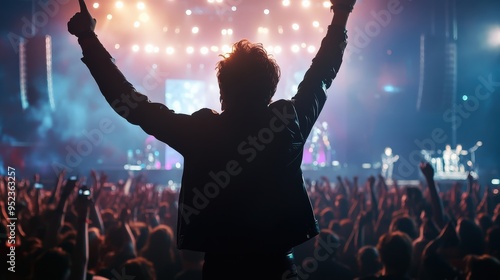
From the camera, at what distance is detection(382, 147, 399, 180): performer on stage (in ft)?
68.6

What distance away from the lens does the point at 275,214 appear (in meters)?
1.79

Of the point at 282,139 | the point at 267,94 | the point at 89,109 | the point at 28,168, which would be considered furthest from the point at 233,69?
the point at 89,109

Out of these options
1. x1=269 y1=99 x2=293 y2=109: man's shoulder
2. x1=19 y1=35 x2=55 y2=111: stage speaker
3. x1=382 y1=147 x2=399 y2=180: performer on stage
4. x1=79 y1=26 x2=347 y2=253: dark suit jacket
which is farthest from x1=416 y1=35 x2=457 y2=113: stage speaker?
Result: x1=79 y1=26 x2=347 y2=253: dark suit jacket

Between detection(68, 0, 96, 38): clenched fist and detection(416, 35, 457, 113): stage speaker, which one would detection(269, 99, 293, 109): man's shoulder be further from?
detection(416, 35, 457, 113): stage speaker

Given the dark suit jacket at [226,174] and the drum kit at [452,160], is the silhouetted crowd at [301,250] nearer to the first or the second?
the dark suit jacket at [226,174]

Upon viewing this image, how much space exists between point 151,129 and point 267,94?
48cm

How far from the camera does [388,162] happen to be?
840 inches

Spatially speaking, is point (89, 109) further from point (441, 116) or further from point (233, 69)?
point (233, 69)

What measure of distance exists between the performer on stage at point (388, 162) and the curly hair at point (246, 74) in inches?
776

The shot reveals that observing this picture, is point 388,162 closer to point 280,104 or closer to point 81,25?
point 280,104

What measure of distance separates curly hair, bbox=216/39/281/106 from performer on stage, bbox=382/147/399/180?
776 inches

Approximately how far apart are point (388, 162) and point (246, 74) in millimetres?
20510

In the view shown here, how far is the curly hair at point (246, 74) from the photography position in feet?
6.09

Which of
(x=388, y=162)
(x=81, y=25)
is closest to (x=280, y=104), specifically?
(x=81, y=25)
